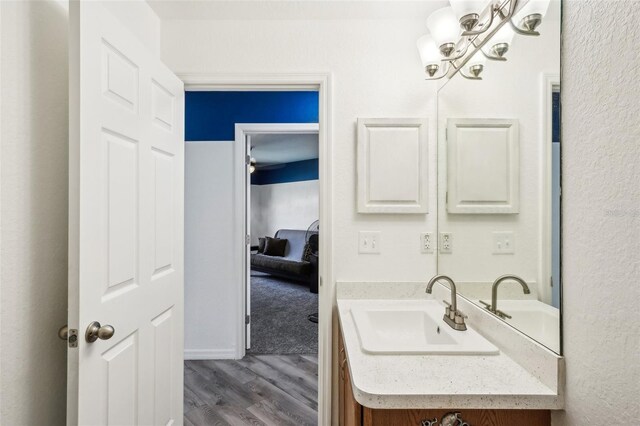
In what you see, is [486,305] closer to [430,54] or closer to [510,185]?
[510,185]

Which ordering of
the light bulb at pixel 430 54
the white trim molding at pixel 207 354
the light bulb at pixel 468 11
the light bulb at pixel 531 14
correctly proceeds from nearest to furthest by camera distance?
the light bulb at pixel 531 14
the light bulb at pixel 468 11
the light bulb at pixel 430 54
the white trim molding at pixel 207 354

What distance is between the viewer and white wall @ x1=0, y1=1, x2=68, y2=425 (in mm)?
917

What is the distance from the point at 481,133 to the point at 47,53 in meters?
1.64

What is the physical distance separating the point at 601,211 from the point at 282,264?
16.5ft

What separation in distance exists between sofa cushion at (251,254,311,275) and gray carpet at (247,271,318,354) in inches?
10.7

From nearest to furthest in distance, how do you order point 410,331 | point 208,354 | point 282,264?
point 410,331 → point 208,354 → point 282,264

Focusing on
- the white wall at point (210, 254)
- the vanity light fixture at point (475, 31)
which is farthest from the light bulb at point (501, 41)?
the white wall at point (210, 254)

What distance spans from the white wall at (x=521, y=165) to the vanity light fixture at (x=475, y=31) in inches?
1.7

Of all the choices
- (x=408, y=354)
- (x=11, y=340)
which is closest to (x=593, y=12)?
(x=408, y=354)

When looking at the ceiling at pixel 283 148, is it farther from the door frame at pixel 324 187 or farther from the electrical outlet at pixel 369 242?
the electrical outlet at pixel 369 242

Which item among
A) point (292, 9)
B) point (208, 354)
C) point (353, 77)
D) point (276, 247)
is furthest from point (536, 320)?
point (276, 247)

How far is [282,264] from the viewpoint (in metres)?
5.49

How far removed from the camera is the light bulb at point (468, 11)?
3.79 feet

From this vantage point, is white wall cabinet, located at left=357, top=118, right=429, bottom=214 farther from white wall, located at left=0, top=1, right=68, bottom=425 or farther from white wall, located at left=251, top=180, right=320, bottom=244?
white wall, located at left=251, top=180, right=320, bottom=244
